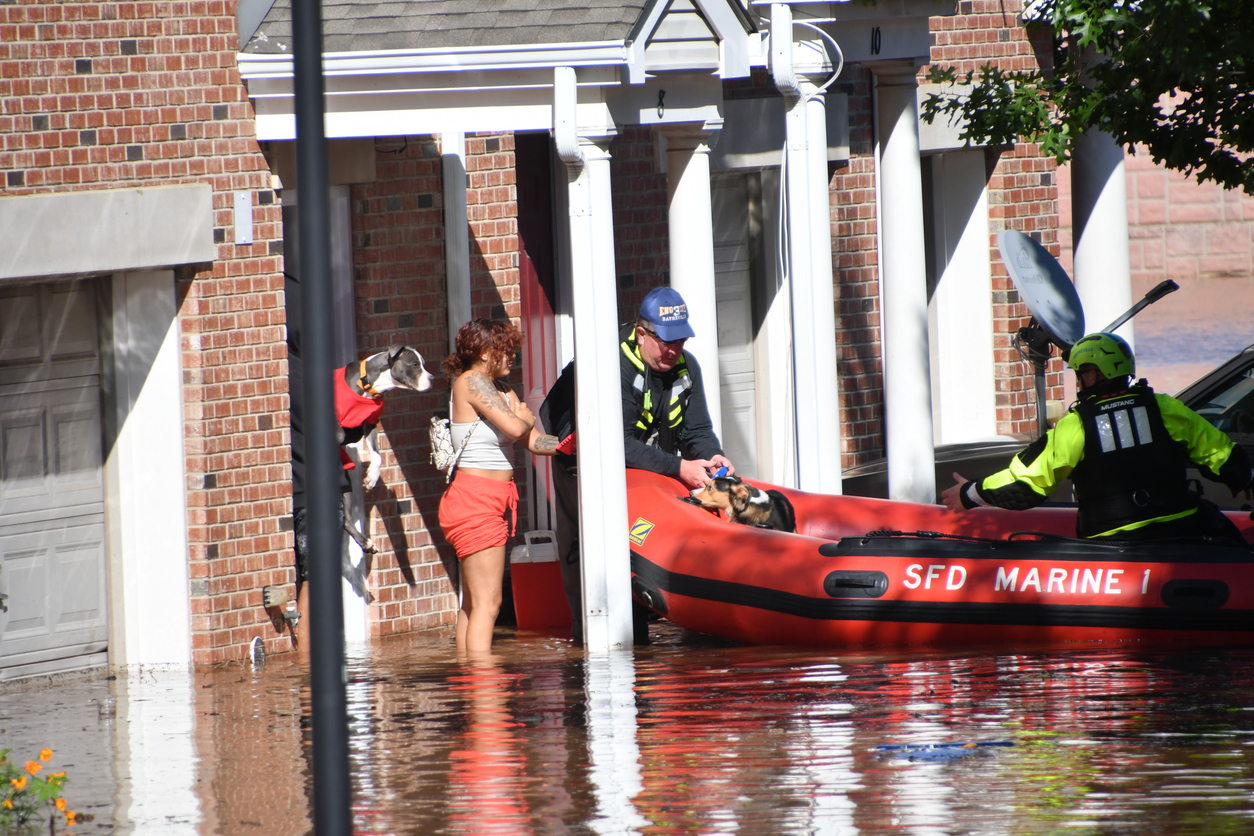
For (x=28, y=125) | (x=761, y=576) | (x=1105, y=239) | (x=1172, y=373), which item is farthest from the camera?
(x=1172, y=373)

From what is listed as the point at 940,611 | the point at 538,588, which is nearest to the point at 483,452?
the point at 538,588

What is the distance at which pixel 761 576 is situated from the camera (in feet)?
24.6

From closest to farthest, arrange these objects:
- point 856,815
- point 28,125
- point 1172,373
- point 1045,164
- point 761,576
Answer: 1. point 856,815
2. point 28,125
3. point 761,576
4. point 1045,164
5. point 1172,373

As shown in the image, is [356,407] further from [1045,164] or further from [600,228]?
[1045,164]

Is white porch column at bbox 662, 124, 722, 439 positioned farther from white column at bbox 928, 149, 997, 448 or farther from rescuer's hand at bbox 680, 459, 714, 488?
white column at bbox 928, 149, 997, 448

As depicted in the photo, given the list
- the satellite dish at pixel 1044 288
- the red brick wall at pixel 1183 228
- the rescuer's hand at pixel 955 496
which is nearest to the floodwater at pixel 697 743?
the rescuer's hand at pixel 955 496

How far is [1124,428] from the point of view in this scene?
684 centimetres

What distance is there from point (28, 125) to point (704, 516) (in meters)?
3.64

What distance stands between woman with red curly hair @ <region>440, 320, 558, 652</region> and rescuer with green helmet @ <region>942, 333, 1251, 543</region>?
7.43 ft

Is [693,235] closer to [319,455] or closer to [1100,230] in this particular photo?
[1100,230]

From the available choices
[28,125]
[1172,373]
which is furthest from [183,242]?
[1172,373]

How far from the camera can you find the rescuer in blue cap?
802 centimetres

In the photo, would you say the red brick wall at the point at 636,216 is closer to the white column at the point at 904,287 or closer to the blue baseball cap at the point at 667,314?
the white column at the point at 904,287

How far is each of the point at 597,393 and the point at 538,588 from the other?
1618 mm
